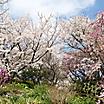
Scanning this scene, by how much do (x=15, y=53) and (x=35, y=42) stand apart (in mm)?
2307

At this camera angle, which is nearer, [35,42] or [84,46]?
[84,46]

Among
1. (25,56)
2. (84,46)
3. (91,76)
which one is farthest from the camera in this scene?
(25,56)

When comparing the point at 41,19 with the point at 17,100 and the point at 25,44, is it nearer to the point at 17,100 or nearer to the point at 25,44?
the point at 25,44

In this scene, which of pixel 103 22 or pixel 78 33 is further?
pixel 78 33

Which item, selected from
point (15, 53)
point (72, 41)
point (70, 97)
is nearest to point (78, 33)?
point (72, 41)

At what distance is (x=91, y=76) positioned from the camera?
26.0 meters

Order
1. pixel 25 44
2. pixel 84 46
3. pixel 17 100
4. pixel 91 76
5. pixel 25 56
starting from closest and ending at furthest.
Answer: pixel 17 100 → pixel 91 76 → pixel 84 46 → pixel 25 56 → pixel 25 44

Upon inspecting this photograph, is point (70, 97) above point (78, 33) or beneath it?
beneath

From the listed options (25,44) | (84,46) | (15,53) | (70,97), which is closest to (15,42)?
(15,53)

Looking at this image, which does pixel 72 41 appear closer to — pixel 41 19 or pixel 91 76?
pixel 41 19

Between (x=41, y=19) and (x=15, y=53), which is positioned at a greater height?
(x=41, y=19)

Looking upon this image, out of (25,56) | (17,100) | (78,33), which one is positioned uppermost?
(78,33)

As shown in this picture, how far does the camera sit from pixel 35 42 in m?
31.3

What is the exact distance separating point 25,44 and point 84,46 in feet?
20.1
